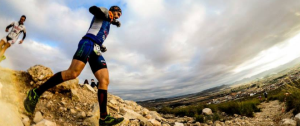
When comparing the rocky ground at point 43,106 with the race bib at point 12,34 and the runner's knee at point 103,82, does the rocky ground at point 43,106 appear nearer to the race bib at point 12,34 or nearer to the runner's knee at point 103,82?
the runner's knee at point 103,82

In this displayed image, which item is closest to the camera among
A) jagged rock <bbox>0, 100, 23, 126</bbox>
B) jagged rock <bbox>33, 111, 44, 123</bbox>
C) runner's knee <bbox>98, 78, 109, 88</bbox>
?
jagged rock <bbox>0, 100, 23, 126</bbox>

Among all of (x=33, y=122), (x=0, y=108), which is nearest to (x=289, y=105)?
(x=33, y=122)

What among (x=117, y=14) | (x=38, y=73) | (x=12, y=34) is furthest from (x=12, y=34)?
(x=117, y=14)

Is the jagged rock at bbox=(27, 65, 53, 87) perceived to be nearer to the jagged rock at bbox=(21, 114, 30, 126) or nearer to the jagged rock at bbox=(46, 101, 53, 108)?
the jagged rock at bbox=(46, 101, 53, 108)

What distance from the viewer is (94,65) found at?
3.38 m

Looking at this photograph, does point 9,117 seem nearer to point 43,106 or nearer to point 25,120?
point 25,120

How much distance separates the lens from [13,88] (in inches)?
168

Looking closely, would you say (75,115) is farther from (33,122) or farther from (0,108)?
(0,108)

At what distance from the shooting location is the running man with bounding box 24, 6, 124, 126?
3.11m

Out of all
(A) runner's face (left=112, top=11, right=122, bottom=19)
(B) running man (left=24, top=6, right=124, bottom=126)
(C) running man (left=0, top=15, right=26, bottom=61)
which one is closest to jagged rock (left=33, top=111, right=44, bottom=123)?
(B) running man (left=24, top=6, right=124, bottom=126)

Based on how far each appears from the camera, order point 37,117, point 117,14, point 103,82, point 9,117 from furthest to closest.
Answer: point 117,14
point 37,117
point 103,82
point 9,117

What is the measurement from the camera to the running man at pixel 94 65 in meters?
3.11

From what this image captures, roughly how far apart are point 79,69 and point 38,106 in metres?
2.00

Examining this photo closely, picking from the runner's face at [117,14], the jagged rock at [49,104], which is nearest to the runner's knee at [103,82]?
the runner's face at [117,14]
